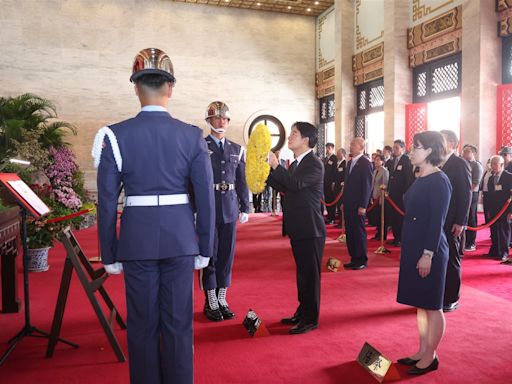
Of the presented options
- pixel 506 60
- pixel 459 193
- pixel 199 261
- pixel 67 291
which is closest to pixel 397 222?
pixel 459 193

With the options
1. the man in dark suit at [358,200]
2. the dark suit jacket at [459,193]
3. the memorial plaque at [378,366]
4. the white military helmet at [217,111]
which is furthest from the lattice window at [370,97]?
the memorial plaque at [378,366]

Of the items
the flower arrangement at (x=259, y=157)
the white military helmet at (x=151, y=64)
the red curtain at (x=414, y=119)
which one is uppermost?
the red curtain at (x=414, y=119)

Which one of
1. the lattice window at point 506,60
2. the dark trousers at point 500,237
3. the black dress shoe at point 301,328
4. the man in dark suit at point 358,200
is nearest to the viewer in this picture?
the black dress shoe at point 301,328

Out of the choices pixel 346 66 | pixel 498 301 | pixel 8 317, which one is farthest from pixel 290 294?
pixel 346 66

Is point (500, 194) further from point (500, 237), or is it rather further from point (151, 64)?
point (151, 64)

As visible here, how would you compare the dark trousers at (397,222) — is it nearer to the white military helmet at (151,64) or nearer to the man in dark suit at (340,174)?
the man in dark suit at (340,174)

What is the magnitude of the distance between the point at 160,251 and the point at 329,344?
74.0 inches

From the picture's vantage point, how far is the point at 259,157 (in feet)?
11.4

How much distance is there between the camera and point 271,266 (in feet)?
20.7

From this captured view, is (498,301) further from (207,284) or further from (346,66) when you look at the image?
(346,66)

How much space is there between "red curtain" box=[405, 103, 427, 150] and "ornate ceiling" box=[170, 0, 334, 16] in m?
5.85

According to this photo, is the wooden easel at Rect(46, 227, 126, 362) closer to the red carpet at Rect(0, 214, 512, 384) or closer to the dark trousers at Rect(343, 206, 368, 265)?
the red carpet at Rect(0, 214, 512, 384)

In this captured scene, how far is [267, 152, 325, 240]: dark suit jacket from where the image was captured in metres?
3.63

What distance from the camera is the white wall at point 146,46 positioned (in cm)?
1398
